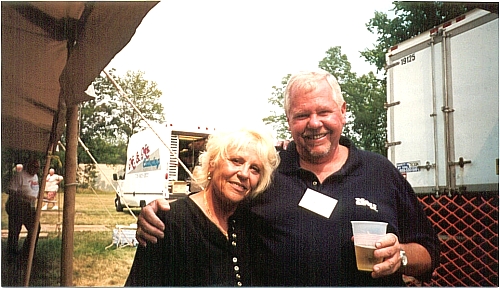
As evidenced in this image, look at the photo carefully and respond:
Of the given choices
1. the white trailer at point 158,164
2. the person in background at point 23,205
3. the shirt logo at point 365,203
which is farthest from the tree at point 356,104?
the person in background at point 23,205

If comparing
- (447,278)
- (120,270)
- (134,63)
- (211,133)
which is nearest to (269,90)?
(211,133)

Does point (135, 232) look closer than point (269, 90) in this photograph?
Yes

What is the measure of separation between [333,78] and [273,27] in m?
0.46

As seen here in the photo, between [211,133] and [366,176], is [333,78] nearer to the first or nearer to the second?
[366,176]

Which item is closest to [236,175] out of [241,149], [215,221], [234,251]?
[241,149]

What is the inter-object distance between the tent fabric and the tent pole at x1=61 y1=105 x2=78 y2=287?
0.21 feet

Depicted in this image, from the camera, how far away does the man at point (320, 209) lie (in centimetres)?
224

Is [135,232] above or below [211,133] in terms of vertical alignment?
below

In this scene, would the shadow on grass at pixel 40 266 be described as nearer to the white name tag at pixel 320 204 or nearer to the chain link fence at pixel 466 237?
the white name tag at pixel 320 204

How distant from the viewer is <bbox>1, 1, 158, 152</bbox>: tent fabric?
238 cm

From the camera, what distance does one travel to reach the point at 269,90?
244 cm

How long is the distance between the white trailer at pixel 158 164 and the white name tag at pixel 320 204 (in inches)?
23.6

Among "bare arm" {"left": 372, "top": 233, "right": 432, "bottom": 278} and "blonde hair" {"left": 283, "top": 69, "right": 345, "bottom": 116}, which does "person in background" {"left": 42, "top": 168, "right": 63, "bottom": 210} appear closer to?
"blonde hair" {"left": 283, "top": 69, "right": 345, "bottom": 116}

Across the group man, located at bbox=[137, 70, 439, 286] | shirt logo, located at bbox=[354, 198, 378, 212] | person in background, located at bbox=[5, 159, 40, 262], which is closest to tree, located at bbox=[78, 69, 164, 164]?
person in background, located at bbox=[5, 159, 40, 262]
